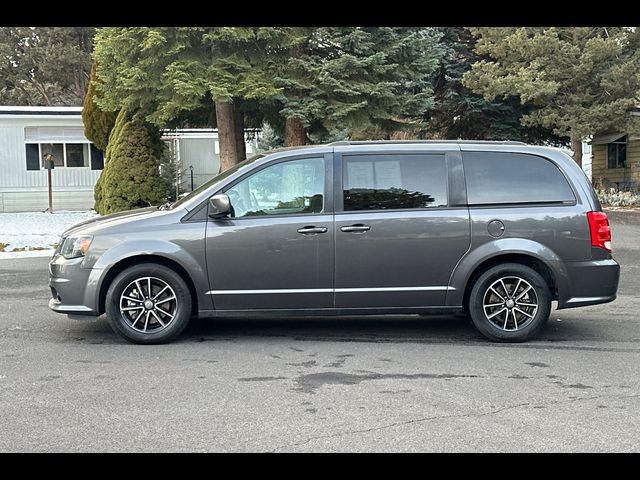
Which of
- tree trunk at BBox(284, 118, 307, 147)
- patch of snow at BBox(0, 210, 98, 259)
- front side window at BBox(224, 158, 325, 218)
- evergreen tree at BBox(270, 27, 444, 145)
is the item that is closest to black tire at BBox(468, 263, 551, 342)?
front side window at BBox(224, 158, 325, 218)

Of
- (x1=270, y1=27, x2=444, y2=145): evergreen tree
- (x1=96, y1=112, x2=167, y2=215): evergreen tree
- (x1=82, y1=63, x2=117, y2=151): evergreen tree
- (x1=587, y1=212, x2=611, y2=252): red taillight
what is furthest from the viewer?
(x1=82, y1=63, x2=117, y2=151): evergreen tree

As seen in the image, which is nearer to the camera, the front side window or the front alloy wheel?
the front alloy wheel

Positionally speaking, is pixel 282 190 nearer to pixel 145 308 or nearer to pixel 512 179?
pixel 145 308

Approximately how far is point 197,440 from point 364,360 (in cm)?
211

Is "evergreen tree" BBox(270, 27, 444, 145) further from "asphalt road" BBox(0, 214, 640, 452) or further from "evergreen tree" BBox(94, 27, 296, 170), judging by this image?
"asphalt road" BBox(0, 214, 640, 452)

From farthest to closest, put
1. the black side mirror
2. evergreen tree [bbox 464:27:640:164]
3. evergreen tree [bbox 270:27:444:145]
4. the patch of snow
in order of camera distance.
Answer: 1. evergreen tree [bbox 464:27:640:164]
2. evergreen tree [bbox 270:27:444:145]
3. the patch of snow
4. the black side mirror

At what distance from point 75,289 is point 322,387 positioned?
8.68ft

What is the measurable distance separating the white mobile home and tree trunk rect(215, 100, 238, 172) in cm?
637

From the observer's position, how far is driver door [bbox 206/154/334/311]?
635cm

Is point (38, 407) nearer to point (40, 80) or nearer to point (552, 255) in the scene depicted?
point (552, 255)

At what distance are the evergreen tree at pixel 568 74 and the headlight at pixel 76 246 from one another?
18.3m

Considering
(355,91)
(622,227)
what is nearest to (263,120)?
(355,91)

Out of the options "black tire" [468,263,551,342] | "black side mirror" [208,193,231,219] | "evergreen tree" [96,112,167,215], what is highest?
"evergreen tree" [96,112,167,215]

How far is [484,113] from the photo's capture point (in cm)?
2570
